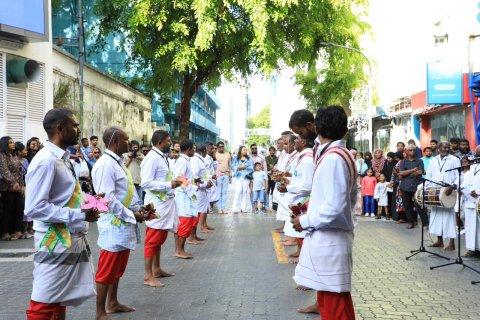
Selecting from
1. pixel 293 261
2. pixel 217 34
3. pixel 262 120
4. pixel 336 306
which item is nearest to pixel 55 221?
pixel 336 306

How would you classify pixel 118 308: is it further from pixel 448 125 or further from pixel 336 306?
pixel 448 125

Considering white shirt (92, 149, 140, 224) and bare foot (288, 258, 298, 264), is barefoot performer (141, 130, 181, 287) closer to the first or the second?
white shirt (92, 149, 140, 224)

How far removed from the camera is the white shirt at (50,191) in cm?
430

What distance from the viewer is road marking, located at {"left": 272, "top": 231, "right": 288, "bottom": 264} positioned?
9734 mm

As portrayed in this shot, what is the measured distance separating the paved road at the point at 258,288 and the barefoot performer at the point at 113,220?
559 mm

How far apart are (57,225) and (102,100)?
20460mm

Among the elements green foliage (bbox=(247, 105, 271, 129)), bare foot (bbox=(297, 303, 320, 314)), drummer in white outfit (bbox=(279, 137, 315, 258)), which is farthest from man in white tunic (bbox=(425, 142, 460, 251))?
green foliage (bbox=(247, 105, 271, 129))

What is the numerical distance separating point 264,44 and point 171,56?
3.15 m

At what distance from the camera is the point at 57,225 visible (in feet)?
14.6

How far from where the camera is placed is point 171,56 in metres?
19.1

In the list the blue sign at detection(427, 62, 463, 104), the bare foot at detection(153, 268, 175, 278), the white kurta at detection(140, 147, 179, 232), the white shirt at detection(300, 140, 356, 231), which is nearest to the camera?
the white shirt at detection(300, 140, 356, 231)

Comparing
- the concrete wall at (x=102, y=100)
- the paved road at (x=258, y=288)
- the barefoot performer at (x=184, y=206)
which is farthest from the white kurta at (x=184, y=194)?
the concrete wall at (x=102, y=100)

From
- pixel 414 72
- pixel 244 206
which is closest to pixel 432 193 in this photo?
pixel 244 206

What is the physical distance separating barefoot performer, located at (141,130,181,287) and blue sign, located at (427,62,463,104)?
13584mm
